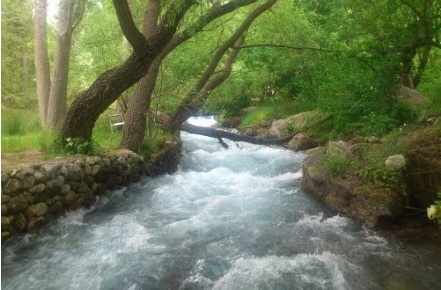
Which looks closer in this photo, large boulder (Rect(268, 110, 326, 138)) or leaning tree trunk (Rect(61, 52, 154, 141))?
leaning tree trunk (Rect(61, 52, 154, 141))

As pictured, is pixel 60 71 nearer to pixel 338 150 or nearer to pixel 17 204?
pixel 17 204

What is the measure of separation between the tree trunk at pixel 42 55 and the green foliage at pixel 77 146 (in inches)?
166

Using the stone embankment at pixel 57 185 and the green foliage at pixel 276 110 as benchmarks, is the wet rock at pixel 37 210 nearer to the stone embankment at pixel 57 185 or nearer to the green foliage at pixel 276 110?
the stone embankment at pixel 57 185

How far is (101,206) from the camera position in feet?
23.7

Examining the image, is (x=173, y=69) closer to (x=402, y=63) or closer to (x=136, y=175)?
(x=136, y=175)

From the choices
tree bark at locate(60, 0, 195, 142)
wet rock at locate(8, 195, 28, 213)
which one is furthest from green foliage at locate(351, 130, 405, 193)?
wet rock at locate(8, 195, 28, 213)

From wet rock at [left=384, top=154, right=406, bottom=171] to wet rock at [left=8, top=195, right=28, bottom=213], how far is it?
20.2 ft

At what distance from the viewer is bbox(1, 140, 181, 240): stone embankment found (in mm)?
5418

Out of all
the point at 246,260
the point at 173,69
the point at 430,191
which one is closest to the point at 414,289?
the point at 246,260

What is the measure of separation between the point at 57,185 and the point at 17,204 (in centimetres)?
82

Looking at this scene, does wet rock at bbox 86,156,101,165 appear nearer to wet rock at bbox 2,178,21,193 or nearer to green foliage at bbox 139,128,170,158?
wet rock at bbox 2,178,21,193

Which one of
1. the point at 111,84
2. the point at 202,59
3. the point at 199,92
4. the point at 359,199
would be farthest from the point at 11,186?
the point at 202,59

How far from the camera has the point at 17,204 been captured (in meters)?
5.44

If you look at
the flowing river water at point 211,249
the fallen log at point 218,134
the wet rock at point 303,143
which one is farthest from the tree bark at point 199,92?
the flowing river water at point 211,249
